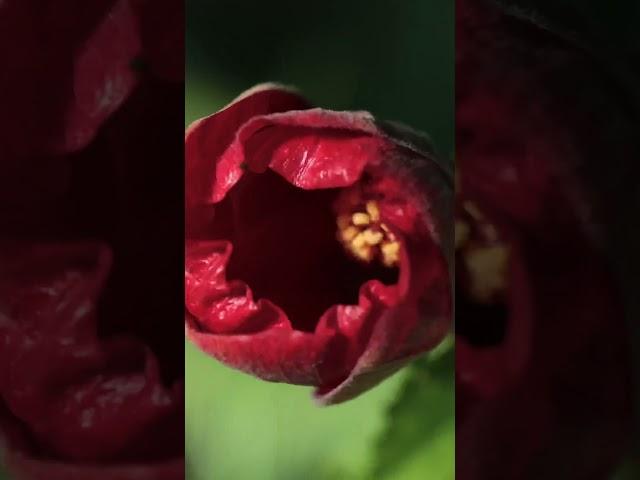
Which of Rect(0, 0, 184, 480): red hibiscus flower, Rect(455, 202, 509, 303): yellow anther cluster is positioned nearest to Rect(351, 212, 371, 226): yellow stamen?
Rect(455, 202, 509, 303): yellow anther cluster

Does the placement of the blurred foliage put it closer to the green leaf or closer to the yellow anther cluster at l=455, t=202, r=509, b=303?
the yellow anther cluster at l=455, t=202, r=509, b=303

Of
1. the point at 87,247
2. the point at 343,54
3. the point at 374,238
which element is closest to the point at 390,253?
the point at 374,238

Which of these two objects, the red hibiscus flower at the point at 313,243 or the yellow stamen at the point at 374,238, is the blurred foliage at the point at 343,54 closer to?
the red hibiscus flower at the point at 313,243

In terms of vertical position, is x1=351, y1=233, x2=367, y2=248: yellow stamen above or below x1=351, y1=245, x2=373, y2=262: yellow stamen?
above

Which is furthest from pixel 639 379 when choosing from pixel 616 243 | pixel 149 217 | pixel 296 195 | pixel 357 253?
pixel 149 217

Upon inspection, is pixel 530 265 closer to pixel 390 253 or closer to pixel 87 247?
pixel 390 253

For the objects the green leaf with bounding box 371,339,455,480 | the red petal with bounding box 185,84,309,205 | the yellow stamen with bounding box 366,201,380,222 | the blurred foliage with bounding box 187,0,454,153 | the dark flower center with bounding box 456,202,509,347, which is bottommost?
the green leaf with bounding box 371,339,455,480
